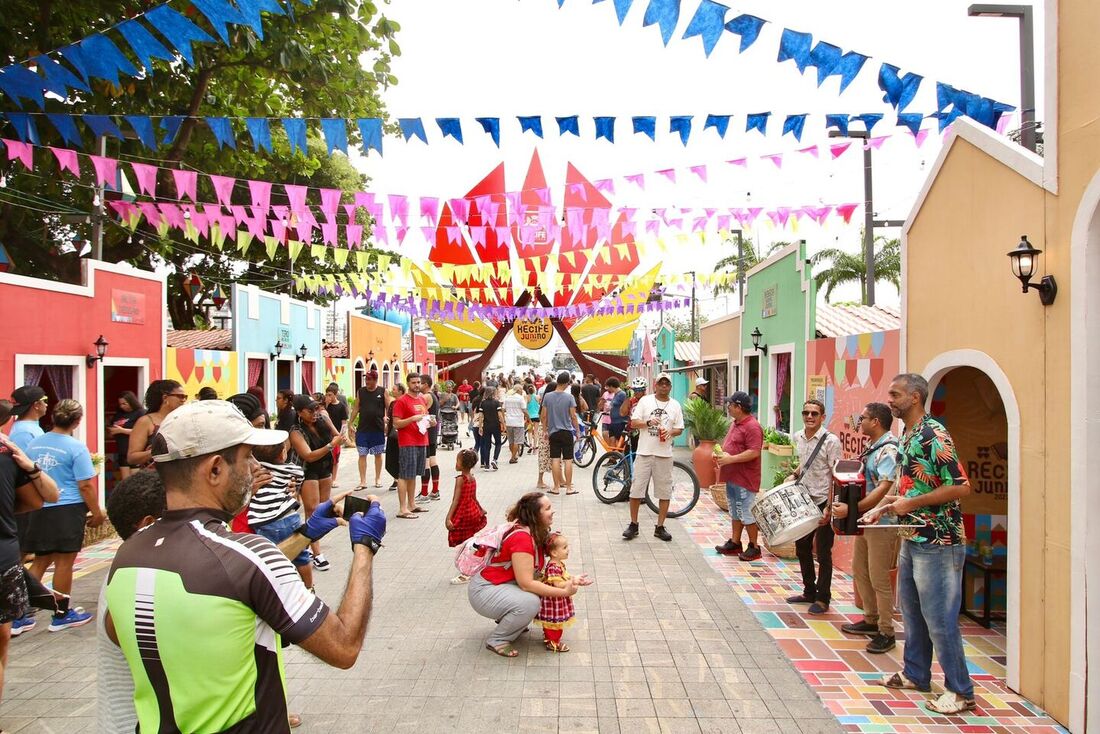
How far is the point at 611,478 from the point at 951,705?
21.7 feet

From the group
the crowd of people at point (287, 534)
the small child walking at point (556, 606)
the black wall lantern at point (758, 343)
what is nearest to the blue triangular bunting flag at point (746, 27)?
the crowd of people at point (287, 534)

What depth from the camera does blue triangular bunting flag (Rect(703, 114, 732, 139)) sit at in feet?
23.1

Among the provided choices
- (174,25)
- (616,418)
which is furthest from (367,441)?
(174,25)

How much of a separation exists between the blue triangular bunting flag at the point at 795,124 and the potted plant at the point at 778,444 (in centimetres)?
356

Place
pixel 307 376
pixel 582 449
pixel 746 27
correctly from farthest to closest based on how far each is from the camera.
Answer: pixel 307 376, pixel 582 449, pixel 746 27

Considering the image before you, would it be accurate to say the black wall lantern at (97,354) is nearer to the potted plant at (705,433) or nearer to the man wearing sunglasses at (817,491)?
the potted plant at (705,433)

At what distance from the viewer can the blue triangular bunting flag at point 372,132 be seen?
691cm

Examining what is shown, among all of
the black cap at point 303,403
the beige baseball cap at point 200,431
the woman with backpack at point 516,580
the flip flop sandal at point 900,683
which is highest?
the beige baseball cap at point 200,431

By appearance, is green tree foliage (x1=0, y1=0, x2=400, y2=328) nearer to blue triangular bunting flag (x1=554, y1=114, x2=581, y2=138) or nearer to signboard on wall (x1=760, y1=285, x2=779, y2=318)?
blue triangular bunting flag (x1=554, y1=114, x2=581, y2=138)

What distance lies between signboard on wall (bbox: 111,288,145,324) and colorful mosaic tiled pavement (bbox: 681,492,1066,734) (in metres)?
9.08

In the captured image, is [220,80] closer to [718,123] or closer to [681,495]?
[718,123]

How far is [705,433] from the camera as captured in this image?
10656mm

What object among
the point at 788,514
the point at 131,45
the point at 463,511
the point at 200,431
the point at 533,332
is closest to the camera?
the point at 200,431

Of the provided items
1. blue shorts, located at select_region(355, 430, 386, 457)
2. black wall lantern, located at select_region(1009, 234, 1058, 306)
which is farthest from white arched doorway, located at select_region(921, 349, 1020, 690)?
blue shorts, located at select_region(355, 430, 386, 457)
